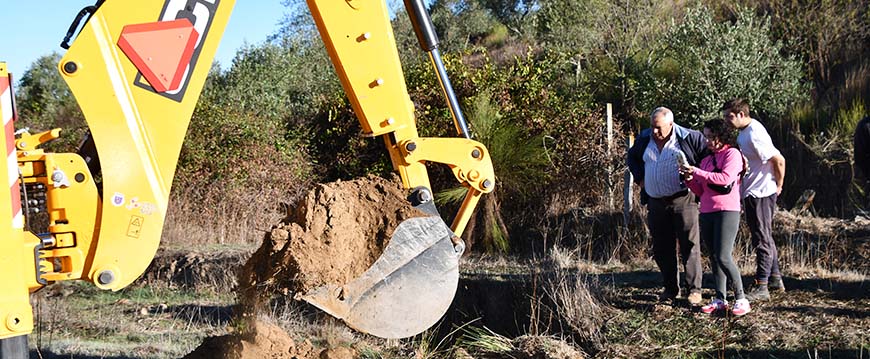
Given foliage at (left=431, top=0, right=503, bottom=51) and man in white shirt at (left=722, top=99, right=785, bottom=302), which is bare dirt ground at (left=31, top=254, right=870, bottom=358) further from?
foliage at (left=431, top=0, right=503, bottom=51)

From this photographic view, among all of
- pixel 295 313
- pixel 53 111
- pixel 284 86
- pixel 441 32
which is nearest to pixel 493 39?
pixel 441 32

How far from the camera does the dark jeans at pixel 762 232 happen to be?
7.70 m

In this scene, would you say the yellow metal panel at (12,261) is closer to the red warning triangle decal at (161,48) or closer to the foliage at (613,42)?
the red warning triangle decal at (161,48)

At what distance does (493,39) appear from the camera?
31.8 meters

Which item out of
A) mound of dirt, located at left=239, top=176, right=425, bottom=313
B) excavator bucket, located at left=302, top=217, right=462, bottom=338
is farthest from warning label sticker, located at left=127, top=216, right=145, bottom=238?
excavator bucket, located at left=302, top=217, right=462, bottom=338

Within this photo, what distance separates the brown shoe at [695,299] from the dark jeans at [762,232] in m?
0.61

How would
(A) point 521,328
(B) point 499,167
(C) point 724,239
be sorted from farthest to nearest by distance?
(B) point 499,167 → (A) point 521,328 → (C) point 724,239

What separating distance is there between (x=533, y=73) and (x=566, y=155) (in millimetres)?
1688

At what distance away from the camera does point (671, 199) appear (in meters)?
7.66

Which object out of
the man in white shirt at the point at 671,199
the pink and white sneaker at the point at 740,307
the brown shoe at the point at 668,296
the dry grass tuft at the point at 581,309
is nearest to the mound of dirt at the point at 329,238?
the dry grass tuft at the point at 581,309

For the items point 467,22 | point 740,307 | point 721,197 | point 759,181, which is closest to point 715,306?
point 740,307

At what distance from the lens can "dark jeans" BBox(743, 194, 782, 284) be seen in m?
7.70

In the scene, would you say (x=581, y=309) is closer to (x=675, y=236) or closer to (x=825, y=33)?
(x=675, y=236)

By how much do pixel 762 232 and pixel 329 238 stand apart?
176 inches
